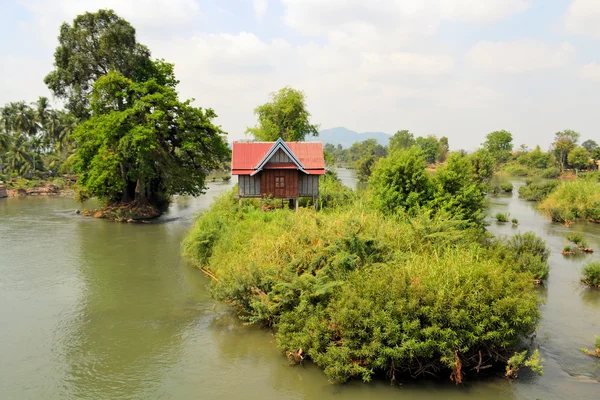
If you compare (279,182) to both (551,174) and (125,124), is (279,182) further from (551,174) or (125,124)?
(551,174)

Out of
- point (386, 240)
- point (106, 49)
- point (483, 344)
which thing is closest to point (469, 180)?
point (386, 240)

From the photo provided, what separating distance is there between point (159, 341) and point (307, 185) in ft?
41.0

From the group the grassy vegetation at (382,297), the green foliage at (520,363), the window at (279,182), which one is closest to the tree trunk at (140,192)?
the window at (279,182)

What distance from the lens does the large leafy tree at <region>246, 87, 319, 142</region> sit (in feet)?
132

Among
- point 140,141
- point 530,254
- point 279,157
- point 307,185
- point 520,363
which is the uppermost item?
point 140,141

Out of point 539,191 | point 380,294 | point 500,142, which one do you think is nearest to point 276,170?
point 380,294

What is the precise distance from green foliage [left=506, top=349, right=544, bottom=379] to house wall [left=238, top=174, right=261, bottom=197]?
48.9 feet

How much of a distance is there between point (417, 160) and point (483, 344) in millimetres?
9389

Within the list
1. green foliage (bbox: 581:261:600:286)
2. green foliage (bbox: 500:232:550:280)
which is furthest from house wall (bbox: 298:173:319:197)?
green foliage (bbox: 581:261:600:286)

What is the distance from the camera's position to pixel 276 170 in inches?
882

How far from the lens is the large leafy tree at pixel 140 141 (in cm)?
2769

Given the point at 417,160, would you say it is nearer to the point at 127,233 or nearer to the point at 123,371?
the point at 123,371

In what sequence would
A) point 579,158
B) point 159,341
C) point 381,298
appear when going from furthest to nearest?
point 579,158
point 159,341
point 381,298

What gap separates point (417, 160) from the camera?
17.8 metres
